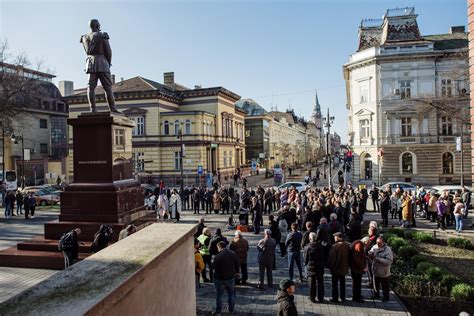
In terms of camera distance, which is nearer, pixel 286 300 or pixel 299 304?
pixel 286 300

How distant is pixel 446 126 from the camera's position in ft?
135

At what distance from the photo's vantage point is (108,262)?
132 inches

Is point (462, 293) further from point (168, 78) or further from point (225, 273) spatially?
point (168, 78)

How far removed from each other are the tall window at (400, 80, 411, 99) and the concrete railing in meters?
42.8

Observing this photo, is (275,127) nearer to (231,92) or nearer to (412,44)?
(231,92)

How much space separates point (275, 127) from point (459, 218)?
73460 millimetres

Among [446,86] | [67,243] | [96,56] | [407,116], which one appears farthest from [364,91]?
[67,243]

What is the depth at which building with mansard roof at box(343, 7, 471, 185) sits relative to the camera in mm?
40594

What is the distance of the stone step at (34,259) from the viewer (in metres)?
10.3

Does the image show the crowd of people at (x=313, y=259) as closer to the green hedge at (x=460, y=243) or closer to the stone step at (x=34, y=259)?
the stone step at (x=34, y=259)

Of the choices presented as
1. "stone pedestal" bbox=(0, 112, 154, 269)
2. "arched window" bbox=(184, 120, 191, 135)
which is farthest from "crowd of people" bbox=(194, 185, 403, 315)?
"arched window" bbox=(184, 120, 191, 135)

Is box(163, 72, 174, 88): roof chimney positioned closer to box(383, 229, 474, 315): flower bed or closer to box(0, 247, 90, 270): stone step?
box(0, 247, 90, 270): stone step

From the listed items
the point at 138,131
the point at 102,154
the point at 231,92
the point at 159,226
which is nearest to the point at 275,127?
the point at 231,92

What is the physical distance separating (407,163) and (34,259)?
41.0 metres
